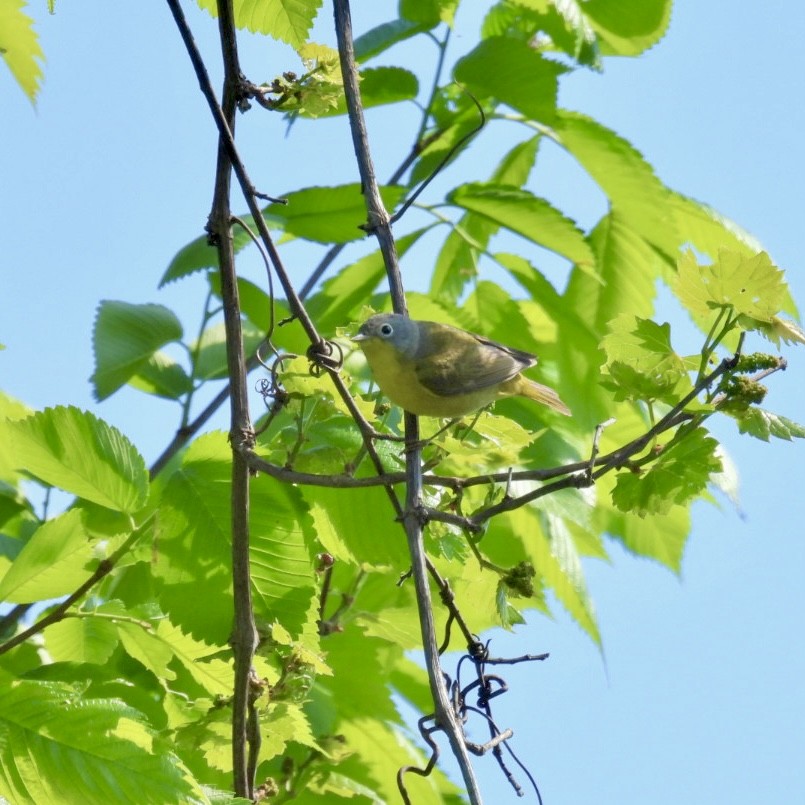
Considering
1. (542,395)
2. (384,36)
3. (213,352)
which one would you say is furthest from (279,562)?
(384,36)

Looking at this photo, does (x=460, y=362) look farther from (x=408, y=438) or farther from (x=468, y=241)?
(x=468, y=241)

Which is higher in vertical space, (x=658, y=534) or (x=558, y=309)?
(x=558, y=309)

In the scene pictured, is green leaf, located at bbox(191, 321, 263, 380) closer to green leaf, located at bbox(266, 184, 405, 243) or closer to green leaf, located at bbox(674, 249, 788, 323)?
green leaf, located at bbox(266, 184, 405, 243)

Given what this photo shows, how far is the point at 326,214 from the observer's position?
2420 millimetres

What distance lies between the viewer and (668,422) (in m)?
1.21

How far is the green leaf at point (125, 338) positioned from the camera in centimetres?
237

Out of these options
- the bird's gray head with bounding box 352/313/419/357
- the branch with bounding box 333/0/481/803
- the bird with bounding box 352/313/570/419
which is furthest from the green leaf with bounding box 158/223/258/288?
the branch with bounding box 333/0/481/803

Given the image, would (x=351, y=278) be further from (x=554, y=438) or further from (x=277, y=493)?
(x=277, y=493)

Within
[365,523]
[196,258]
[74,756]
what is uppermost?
[196,258]

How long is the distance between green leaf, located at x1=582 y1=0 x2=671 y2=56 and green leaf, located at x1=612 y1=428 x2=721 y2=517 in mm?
1603

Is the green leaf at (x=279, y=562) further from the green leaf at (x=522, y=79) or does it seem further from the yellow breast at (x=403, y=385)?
the green leaf at (x=522, y=79)

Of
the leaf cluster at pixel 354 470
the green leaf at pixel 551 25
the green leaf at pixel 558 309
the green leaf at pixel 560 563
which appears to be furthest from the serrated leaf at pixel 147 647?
the green leaf at pixel 551 25

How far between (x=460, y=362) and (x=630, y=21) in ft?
4.16

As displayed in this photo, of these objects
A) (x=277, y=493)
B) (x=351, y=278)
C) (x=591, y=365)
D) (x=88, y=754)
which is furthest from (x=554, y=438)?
(x=88, y=754)
